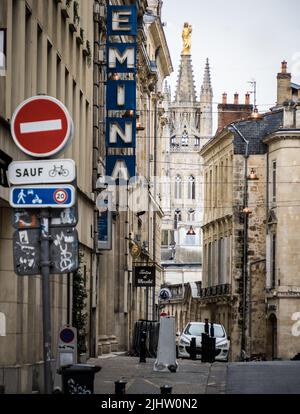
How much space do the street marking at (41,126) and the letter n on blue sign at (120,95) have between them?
2849 centimetres

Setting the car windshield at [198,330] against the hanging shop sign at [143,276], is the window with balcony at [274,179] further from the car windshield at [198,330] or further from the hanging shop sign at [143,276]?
the car windshield at [198,330]

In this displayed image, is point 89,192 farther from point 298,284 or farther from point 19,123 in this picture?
point 298,284

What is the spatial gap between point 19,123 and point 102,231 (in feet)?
93.1

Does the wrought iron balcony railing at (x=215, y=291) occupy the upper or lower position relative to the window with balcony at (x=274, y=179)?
lower

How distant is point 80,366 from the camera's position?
45.2 ft

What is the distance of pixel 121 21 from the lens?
133 ft

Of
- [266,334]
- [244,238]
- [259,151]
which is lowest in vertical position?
[266,334]

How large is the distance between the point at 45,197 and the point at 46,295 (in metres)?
0.84

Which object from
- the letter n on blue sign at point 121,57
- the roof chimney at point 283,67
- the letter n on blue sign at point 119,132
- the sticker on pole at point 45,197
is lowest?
the sticker on pole at point 45,197

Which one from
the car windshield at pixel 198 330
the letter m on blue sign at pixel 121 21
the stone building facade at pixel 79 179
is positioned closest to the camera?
the stone building facade at pixel 79 179

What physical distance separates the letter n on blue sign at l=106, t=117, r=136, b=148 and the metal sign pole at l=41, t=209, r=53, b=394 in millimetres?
27862

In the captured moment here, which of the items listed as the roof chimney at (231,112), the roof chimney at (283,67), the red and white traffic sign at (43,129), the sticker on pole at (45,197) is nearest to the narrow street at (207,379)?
the sticker on pole at (45,197)

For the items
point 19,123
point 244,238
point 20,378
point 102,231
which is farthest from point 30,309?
point 244,238

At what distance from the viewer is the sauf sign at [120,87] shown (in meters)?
40.0
